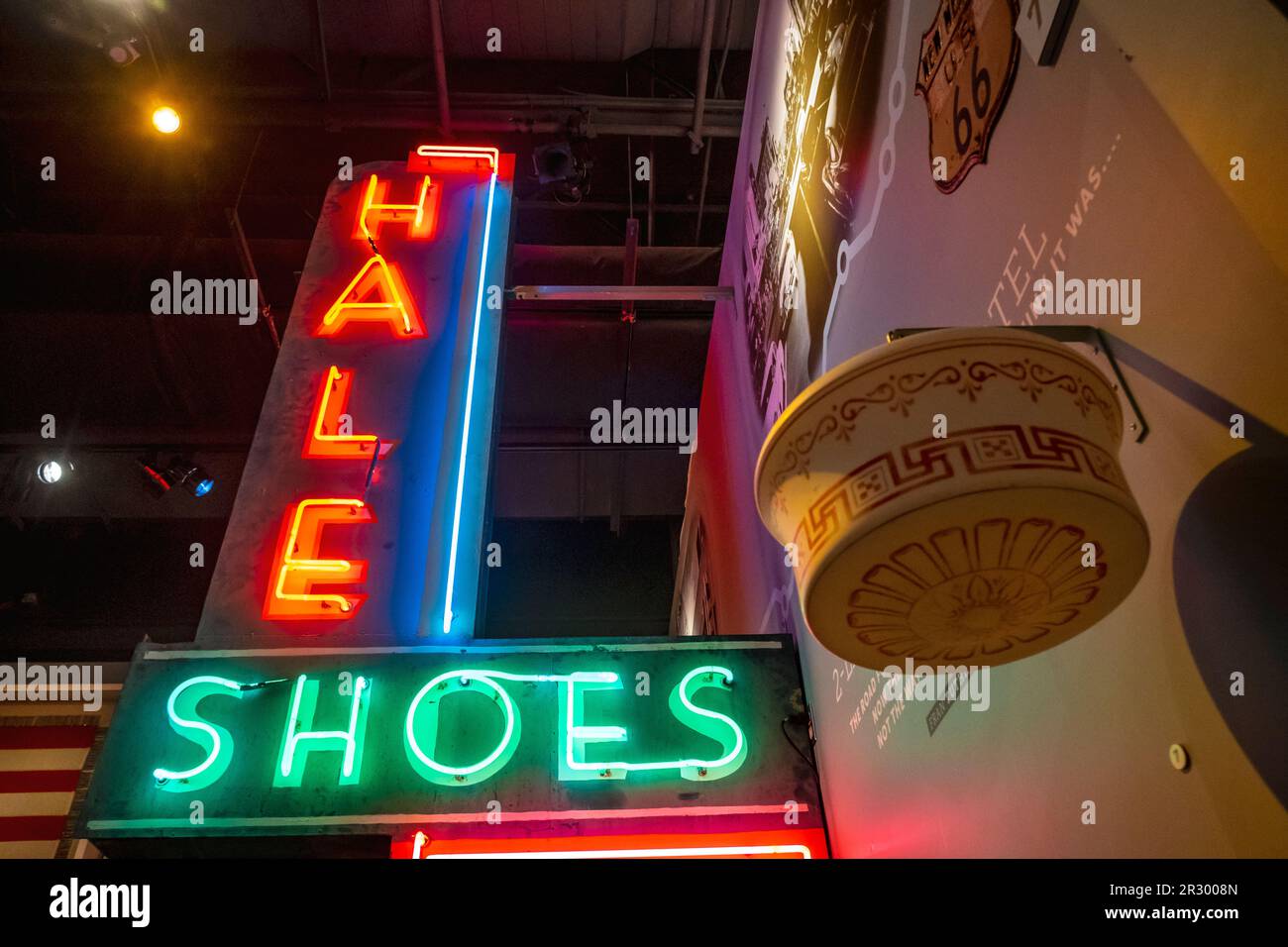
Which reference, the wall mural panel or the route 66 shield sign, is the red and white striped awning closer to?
the wall mural panel

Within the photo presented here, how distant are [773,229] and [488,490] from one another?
1.74m

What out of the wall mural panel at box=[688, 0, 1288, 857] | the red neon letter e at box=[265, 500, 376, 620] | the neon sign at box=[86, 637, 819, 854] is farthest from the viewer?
the red neon letter e at box=[265, 500, 376, 620]

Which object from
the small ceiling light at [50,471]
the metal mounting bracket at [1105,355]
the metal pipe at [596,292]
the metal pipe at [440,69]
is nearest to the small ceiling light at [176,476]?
the small ceiling light at [50,471]

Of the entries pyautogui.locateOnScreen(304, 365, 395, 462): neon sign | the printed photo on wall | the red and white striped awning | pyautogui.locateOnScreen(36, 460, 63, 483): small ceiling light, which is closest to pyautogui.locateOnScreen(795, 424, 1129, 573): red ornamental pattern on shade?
the printed photo on wall

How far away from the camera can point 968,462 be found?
84 centimetres

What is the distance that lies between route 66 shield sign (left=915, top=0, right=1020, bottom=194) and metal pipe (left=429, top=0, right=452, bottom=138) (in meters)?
4.20

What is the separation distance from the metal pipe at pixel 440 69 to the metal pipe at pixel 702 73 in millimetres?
1660

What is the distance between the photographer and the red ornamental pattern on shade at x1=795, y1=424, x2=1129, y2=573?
823 millimetres

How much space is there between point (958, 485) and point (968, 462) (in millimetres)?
32

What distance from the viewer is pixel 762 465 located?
39.9 inches

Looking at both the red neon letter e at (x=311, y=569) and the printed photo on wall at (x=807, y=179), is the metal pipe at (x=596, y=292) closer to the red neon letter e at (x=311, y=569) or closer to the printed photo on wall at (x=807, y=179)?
the printed photo on wall at (x=807, y=179)

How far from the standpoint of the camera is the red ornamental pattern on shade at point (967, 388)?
870 mm

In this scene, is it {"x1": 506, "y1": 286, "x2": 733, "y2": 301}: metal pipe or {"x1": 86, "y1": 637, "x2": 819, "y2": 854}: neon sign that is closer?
{"x1": 86, "y1": 637, "x2": 819, "y2": 854}: neon sign
